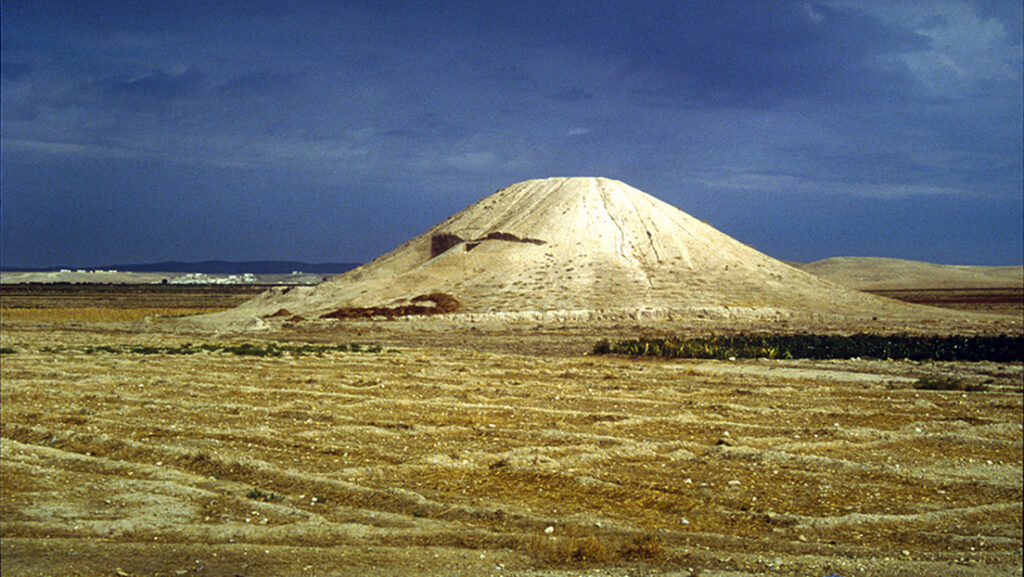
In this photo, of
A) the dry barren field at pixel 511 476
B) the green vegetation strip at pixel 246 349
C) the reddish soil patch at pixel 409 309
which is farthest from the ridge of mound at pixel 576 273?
the dry barren field at pixel 511 476

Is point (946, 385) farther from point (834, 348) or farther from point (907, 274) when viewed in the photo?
point (907, 274)

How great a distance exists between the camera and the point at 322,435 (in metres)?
10.7

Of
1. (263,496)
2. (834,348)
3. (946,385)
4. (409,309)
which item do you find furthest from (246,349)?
(946,385)

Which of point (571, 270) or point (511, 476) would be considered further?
point (571, 270)

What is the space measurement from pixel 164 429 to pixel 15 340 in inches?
793

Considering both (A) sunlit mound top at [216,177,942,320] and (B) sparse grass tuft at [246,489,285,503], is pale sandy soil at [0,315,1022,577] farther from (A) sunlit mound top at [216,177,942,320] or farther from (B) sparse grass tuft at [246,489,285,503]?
(A) sunlit mound top at [216,177,942,320]

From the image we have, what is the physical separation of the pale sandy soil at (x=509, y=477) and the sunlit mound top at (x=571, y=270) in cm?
2091

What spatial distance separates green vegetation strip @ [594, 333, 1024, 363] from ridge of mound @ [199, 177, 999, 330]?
1182 centimetres

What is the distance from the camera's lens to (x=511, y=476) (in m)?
8.66

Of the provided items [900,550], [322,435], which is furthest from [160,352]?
[900,550]

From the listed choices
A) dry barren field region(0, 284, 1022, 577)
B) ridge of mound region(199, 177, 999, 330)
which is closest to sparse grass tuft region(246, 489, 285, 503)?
dry barren field region(0, 284, 1022, 577)

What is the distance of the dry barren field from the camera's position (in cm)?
620

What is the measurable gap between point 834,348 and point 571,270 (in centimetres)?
2114

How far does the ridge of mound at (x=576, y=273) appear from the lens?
36.6 m
